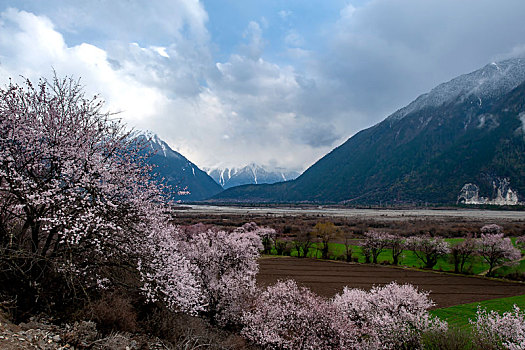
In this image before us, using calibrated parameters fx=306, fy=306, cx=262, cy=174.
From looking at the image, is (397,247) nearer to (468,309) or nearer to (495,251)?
(495,251)

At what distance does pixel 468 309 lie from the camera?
96.0 ft

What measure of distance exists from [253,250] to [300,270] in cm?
1633

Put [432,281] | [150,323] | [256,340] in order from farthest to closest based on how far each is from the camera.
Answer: [432,281] < [256,340] < [150,323]

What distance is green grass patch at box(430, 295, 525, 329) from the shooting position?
1057 inches

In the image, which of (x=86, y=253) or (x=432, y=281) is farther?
(x=432, y=281)

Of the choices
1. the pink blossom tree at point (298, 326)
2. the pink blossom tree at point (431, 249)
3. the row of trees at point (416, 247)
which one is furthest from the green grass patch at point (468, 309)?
the pink blossom tree at point (431, 249)

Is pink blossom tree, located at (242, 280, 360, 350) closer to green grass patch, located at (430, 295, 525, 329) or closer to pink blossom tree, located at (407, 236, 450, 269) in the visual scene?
green grass patch, located at (430, 295, 525, 329)

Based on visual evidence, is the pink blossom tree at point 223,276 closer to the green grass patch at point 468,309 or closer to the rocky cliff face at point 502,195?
the green grass patch at point 468,309

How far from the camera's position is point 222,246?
2864cm

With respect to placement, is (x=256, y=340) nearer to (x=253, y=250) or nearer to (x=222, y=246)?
(x=222, y=246)

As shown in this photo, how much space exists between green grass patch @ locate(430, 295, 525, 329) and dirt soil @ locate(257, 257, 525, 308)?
170cm

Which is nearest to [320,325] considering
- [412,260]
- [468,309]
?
[468,309]

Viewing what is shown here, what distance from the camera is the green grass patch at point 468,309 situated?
88.1ft

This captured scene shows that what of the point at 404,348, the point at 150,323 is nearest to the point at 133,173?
the point at 150,323
